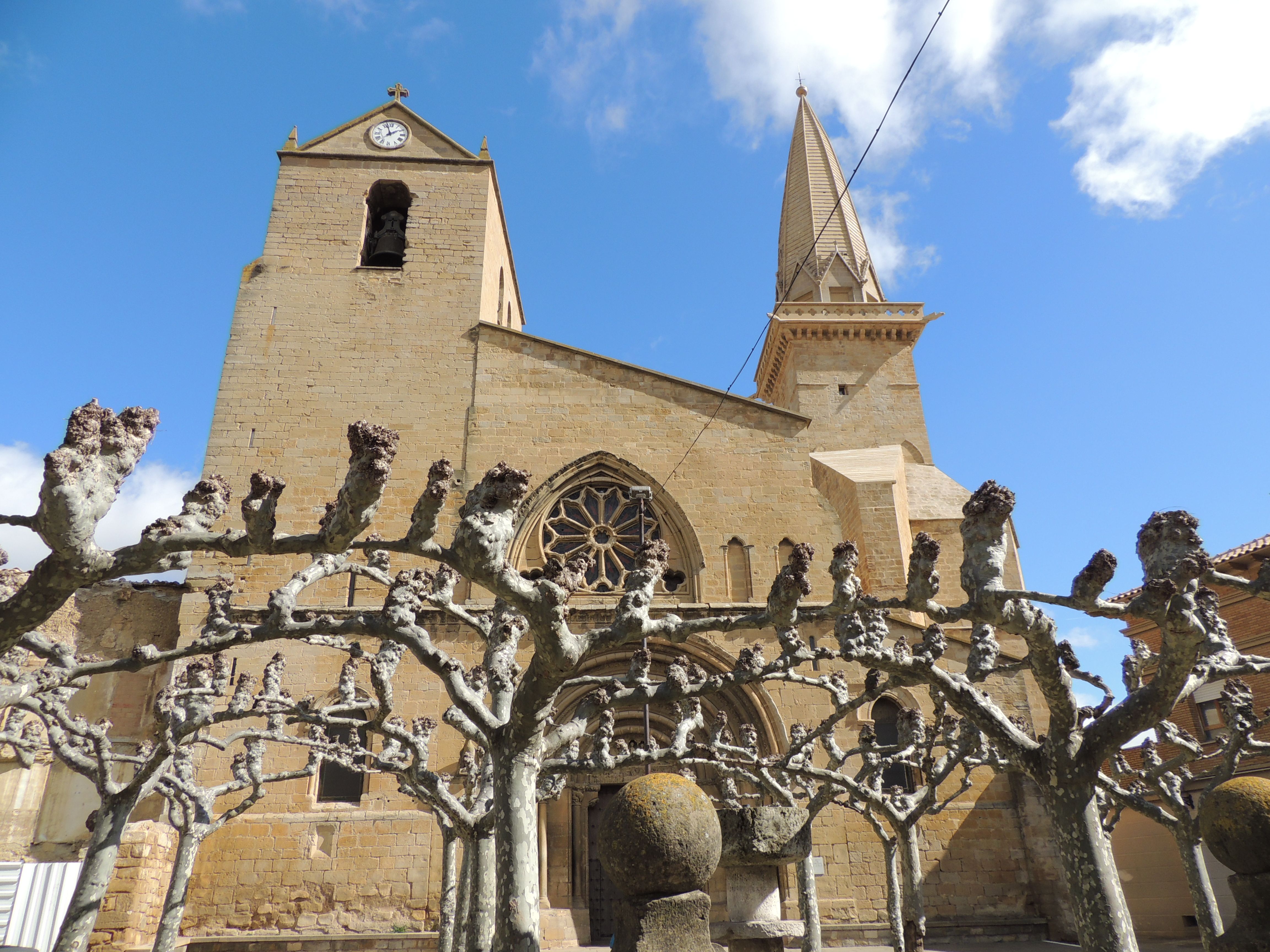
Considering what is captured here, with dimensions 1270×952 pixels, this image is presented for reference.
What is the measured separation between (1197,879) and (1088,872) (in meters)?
7.62

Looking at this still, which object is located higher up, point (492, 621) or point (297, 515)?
point (297, 515)

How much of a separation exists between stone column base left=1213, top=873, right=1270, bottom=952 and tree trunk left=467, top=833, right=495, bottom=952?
553 centimetres

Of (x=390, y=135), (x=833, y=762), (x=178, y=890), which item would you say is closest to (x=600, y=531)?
(x=833, y=762)

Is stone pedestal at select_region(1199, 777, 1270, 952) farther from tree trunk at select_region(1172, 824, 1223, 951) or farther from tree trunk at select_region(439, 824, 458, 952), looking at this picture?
tree trunk at select_region(439, 824, 458, 952)

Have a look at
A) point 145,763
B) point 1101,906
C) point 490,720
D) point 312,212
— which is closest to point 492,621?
point 490,720

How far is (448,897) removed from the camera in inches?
458

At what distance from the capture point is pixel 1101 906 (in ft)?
16.4

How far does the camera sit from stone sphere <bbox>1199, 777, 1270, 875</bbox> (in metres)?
4.35

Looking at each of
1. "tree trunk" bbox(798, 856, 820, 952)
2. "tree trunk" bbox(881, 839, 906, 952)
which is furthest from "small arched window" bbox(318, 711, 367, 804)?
"tree trunk" bbox(881, 839, 906, 952)

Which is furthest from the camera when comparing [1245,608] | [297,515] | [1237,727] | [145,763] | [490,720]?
[1245,608]

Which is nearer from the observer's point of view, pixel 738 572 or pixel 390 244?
pixel 738 572

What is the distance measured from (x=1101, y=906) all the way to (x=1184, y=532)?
2415 mm

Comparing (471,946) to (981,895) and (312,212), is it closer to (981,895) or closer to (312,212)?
(981,895)

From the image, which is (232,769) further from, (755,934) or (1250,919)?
(1250,919)
